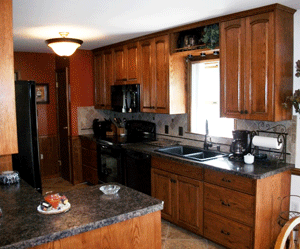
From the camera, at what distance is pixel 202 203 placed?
131 inches

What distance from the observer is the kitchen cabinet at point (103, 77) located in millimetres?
5246

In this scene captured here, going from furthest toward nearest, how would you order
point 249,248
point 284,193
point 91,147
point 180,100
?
point 91,147, point 180,100, point 284,193, point 249,248

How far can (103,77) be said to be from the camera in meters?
5.44

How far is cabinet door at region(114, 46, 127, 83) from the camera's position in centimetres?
489

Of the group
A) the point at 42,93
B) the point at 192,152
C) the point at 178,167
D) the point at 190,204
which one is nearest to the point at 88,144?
the point at 42,93

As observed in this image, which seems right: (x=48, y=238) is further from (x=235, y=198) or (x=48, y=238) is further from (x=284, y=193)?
(x=284, y=193)

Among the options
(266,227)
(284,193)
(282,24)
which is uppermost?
(282,24)

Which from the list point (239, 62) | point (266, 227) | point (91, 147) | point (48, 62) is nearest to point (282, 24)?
point (239, 62)

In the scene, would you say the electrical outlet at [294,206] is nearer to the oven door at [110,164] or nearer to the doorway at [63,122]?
the oven door at [110,164]

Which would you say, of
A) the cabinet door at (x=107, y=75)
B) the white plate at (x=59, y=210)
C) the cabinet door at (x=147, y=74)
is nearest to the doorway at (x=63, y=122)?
the cabinet door at (x=107, y=75)

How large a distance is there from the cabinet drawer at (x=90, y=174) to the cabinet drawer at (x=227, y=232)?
246cm

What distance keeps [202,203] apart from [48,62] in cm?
411

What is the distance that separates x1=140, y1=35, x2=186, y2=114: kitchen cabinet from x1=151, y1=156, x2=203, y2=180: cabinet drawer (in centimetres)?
72

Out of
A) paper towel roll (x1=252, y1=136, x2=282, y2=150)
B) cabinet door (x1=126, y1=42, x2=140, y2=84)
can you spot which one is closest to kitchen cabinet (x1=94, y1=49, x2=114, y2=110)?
cabinet door (x1=126, y1=42, x2=140, y2=84)
